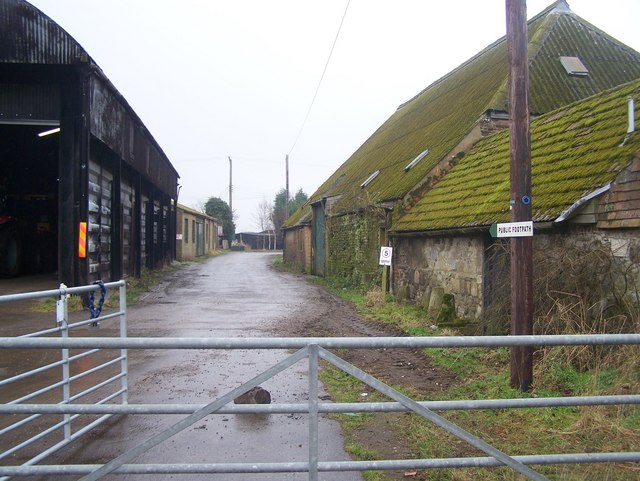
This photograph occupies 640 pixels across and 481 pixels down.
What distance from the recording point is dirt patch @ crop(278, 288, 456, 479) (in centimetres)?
463

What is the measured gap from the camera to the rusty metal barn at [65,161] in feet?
38.0

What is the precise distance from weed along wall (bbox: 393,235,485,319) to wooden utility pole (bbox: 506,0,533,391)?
3930 mm

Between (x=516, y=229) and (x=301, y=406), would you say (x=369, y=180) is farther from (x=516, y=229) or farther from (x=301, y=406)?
(x=301, y=406)

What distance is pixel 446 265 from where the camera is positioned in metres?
11.6

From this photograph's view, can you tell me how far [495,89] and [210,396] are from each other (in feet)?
44.3

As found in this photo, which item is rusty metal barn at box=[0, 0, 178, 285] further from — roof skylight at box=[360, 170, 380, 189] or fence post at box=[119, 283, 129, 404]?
roof skylight at box=[360, 170, 380, 189]

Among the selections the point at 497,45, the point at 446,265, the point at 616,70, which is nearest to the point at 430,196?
the point at 446,265

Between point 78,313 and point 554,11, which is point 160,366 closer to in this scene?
point 78,313

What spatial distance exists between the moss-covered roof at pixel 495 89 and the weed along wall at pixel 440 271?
6.59ft

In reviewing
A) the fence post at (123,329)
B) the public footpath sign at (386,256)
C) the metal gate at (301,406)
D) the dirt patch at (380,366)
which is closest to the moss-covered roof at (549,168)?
the public footpath sign at (386,256)

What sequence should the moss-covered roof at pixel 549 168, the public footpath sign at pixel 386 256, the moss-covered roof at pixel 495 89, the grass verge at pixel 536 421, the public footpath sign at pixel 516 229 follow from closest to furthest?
1. the grass verge at pixel 536 421
2. the public footpath sign at pixel 516 229
3. the moss-covered roof at pixel 549 168
4. the public footpath sign at pixel 386 256
5. the moss-covered roof at pixel 495 89

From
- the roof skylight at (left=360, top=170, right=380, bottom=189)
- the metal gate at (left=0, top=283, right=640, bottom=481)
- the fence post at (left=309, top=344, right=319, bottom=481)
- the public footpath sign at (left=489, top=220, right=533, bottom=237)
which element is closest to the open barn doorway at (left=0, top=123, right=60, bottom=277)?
the roof skylight at (left=360, top=170, right=380, bottom=189)

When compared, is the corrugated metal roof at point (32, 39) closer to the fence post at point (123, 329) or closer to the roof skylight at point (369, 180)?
the fence post at point (123, 329)

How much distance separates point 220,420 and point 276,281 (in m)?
17.2
